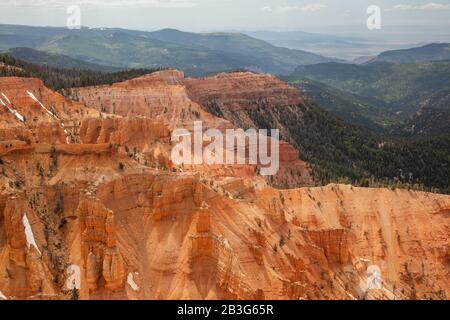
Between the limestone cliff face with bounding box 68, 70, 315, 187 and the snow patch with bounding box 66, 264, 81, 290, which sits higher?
the limestone cliff face with bounding box 68, 70, 315, 187

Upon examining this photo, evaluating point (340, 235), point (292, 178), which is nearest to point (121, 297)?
point (340, 235)

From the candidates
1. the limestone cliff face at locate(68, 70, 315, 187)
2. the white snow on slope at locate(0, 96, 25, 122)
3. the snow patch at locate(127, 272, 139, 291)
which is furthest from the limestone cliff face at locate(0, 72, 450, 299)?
the limestone cliff face at locate(68, 70, 315, 187)

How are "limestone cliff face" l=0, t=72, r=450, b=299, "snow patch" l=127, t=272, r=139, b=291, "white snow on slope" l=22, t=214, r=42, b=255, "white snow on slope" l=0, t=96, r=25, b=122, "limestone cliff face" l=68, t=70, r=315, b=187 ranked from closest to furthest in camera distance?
"snow patch" l=127, t=272, r=139, b=291
"limestone cliff face" l=0, t=72, r=450, b=299
"white snow on slope" l=22, t=214, r=42, b=255
"white snow on slope" l=0, t=96, r=25, b=122
"limestone cliff face" l=68, t=70, r=315, b=187

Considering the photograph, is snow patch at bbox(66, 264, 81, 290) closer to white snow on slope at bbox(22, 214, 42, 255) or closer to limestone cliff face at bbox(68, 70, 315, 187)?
white snow on slope at bbox(22, 214, 42, 255)

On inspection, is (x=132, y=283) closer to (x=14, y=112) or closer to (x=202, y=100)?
(x=14, y=112)

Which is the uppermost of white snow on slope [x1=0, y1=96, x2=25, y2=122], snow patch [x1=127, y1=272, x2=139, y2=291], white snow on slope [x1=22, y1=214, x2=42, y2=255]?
white snow on slope [x1=0, y1=96, x2=25, y2=122]

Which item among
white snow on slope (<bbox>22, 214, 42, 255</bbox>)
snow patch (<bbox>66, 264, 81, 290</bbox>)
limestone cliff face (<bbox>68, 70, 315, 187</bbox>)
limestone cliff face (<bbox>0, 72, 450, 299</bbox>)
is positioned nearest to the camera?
snow patch (<bbox>66, 264, 81, 290</bbox>)
